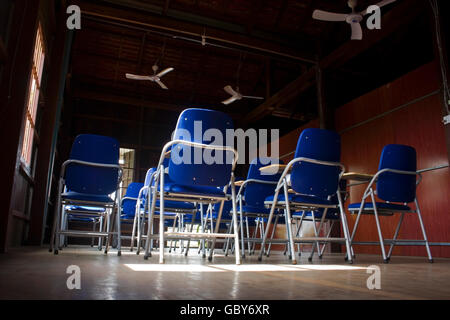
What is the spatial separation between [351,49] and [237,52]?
3563 millimetres

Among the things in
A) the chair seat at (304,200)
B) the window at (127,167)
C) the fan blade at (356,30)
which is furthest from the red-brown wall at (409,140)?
the window at (127,167)

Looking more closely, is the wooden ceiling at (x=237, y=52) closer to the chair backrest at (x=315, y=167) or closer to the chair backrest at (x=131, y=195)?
the chair backrest at (x=131, y=195)

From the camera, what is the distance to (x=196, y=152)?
7.83 ft

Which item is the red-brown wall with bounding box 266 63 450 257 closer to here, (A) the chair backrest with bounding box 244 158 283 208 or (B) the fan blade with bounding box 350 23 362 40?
(B) the fan blade with bounding box 350 23 362 40

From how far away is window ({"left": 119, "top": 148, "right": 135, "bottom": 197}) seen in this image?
37.4 ft

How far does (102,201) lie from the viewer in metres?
3.01

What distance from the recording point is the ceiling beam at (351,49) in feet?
19.1

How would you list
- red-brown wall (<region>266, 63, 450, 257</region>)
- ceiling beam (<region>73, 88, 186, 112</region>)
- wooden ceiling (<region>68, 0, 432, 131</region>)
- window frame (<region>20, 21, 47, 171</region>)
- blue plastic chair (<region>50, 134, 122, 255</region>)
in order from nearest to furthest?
blue plastic chair (<region>50, 134, 122, 255</region>) → window frame (<region>20, 21, 47, 171</region>) → red-brown wall (<region>266, 63, 450, 257</region>) → wooden ceiling (<region>68, 0, 432, 131</region>) → ceiling beam (<region>73, 88, 186, 112</region>)

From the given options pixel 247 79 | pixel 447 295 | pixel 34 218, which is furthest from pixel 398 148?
pixel 247 79

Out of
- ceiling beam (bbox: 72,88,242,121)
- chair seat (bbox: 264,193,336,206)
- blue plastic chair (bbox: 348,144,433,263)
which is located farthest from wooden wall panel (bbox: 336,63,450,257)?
ceiling beam (bbox: 72,88,242,121)

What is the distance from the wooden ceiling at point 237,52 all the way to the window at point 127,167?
5.77 ft

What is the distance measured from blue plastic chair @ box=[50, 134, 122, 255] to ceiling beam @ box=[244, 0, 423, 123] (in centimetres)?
529

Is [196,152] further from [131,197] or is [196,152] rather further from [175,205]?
[131,197]

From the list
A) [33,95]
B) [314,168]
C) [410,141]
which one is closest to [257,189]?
[314,168]
